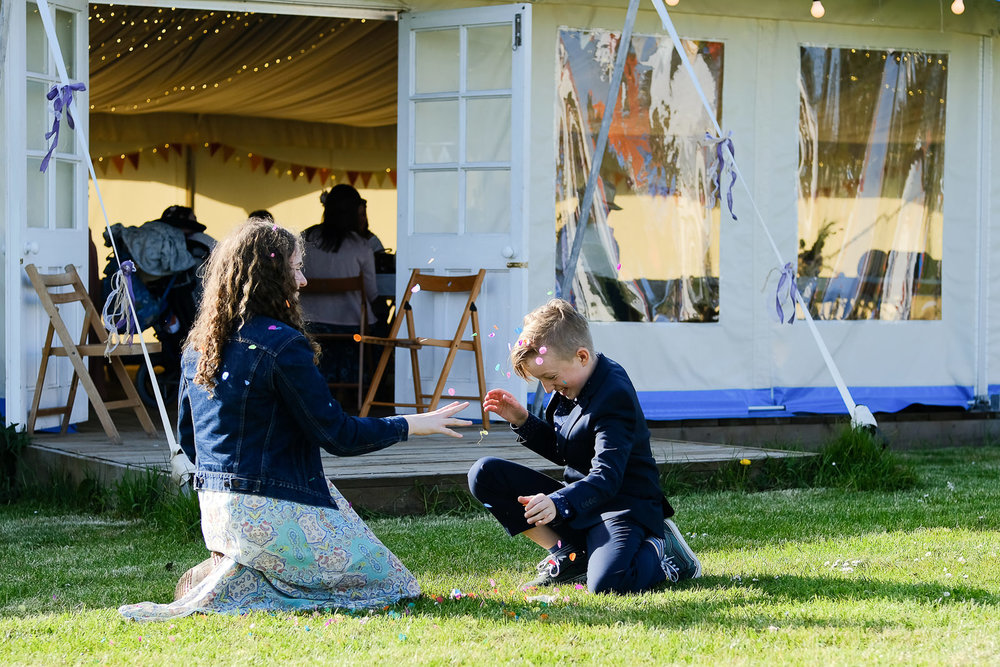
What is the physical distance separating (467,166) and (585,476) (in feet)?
10.7

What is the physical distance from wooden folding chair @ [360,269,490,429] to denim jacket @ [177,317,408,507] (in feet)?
9.35

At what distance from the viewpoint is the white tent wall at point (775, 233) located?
21.5ft

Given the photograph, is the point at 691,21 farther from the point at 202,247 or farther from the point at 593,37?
the point at 202,247

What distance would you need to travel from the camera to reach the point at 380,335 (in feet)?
25.4

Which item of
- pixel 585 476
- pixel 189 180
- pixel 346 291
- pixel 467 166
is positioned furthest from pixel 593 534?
pixel 189 180

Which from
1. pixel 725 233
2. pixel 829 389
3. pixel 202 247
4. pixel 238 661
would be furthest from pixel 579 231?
pixel 238 661

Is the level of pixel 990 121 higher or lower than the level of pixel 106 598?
higher

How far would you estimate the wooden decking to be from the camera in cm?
473

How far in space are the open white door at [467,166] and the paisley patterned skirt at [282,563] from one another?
2984mm

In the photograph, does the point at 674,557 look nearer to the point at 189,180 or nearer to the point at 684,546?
the point at 684,546

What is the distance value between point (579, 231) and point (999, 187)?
299 cm

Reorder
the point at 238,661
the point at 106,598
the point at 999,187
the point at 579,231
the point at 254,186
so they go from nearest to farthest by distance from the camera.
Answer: the point at 238,661 < the point at 106,598 < the point at 579,231 < the point at 999,187 < the point at 254,186

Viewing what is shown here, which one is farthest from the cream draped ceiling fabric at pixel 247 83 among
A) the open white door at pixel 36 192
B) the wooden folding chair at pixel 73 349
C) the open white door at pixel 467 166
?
the wooden folding chair at pixel 73 349

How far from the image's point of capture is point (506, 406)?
3.35m
